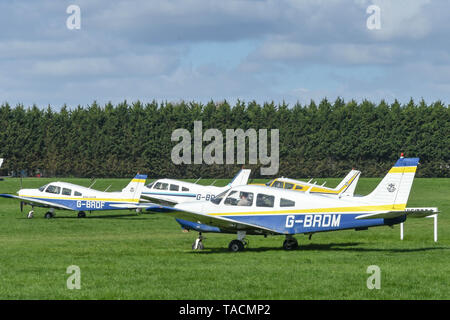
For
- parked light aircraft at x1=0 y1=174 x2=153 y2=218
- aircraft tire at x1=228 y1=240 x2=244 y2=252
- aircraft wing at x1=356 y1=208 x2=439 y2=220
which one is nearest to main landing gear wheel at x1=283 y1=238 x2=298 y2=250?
aircraft tire at x1=228 y1=240 x2=244 y2=252

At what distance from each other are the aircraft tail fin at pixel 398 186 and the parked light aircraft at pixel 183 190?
17.9 meters

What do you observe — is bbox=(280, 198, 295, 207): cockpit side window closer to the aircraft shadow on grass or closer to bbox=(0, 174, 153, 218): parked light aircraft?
the aircraft shadow on grass

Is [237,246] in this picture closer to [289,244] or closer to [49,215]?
[289,244]

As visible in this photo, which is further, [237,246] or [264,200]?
[237,246]

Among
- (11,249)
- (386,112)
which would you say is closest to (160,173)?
(386,112)

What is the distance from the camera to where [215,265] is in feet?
62.8

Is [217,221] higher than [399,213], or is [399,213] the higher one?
[399,213]

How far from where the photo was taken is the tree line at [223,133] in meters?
80.8

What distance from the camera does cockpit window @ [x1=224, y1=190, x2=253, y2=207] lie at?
22188mm

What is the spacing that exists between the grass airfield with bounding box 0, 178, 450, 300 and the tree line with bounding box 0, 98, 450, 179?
4818 centimetres

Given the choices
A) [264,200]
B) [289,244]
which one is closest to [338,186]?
[289,244]

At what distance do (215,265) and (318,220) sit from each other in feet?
11.8

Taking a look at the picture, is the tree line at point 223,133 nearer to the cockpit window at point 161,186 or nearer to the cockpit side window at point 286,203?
the cockpit window at point 161,186
